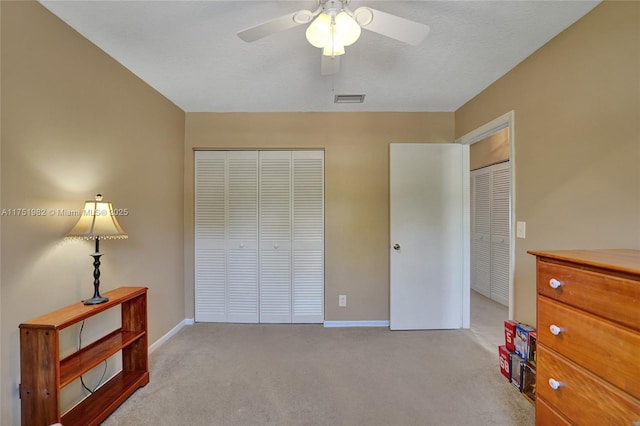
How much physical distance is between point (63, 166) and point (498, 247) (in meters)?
4.63

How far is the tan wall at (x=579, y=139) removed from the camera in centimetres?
128

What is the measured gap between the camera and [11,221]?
1.29 metres

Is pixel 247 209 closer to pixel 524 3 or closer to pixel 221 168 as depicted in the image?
pixel 221 168

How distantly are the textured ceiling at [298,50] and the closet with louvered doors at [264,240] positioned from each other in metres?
A: 0.74

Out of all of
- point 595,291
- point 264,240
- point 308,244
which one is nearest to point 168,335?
point 264,240

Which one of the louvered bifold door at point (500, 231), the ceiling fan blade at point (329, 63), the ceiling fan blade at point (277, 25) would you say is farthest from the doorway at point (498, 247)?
the ceiling fan blade at point (277, 25)

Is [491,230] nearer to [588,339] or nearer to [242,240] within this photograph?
[588,339]

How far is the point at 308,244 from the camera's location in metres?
2.94

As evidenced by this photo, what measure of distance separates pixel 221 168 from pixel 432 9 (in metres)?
2.45

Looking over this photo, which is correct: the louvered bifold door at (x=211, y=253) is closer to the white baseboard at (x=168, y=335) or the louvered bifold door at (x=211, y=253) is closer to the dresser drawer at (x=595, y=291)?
the white baseboard at (x=168, y=335)

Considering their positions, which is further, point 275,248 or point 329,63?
point 275,248

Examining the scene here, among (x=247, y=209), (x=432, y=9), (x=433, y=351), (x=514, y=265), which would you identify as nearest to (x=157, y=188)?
(x=247, y=209)

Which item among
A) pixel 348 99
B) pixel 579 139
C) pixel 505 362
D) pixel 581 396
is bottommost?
pixel 505 362

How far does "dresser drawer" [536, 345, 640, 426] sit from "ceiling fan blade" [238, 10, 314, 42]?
1919 mm
